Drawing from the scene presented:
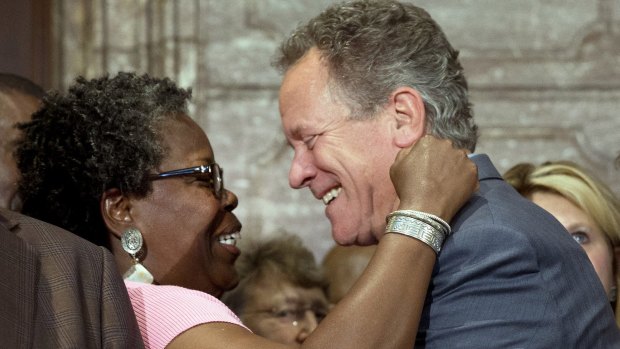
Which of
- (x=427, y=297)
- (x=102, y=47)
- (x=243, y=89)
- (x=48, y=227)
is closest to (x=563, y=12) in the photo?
(x=243, y=89)

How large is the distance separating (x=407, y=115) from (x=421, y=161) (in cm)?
18

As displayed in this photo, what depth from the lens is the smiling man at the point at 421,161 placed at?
2135 mm

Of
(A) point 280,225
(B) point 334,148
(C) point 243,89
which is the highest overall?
(B) point 334,148

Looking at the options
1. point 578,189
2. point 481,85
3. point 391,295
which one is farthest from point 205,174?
point 481,85

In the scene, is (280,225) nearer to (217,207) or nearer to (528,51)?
(528,51)

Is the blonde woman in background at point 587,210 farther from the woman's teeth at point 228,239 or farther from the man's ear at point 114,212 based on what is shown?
the man's ear at point 114,212

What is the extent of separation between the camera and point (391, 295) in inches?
83.0

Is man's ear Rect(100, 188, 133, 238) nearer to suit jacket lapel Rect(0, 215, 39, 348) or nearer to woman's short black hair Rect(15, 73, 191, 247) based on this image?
woman's short black hair Rect(15, 73, 191, 247)

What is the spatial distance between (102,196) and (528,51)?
254cm

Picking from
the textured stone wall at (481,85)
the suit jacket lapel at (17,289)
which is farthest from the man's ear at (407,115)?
the textured stone wall at (481,85)

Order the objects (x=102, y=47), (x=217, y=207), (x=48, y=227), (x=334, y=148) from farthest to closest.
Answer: (x=102, y=47) < (x=217, y=207) < (x=334, y=148) < (x=48, y=227)

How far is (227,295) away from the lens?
3877 mm

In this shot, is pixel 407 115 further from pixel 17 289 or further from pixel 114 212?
pixel 17 289

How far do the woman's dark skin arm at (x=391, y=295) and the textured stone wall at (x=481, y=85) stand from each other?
245 cm
